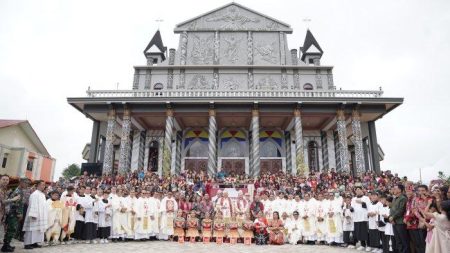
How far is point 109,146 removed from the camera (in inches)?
786

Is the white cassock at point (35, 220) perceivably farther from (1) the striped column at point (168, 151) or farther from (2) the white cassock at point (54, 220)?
(1) the striped column at point (168, 151)

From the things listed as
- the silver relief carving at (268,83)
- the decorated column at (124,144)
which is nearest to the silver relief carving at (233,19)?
the silver relief carving at (268,83)

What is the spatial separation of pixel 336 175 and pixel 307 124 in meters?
6.47

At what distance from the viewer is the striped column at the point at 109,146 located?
1956 cm

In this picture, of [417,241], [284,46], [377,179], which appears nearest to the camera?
[417,241]

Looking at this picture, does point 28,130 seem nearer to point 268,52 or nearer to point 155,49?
point 155,49

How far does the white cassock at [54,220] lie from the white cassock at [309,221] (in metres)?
7.79

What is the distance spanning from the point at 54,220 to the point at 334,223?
8751mm

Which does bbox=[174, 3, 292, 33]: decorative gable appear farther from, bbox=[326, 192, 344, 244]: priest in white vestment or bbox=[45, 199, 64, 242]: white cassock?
bbox=[45, 199, 64, 242]: white cassock

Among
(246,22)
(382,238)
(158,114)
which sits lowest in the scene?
(382,238)

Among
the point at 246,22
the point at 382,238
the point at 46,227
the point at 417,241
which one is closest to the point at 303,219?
the point at 382,238

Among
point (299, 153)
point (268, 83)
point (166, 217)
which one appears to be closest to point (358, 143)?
point (299, 153)

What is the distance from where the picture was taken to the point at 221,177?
18.7m

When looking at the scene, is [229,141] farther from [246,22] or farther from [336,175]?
[246,22]
